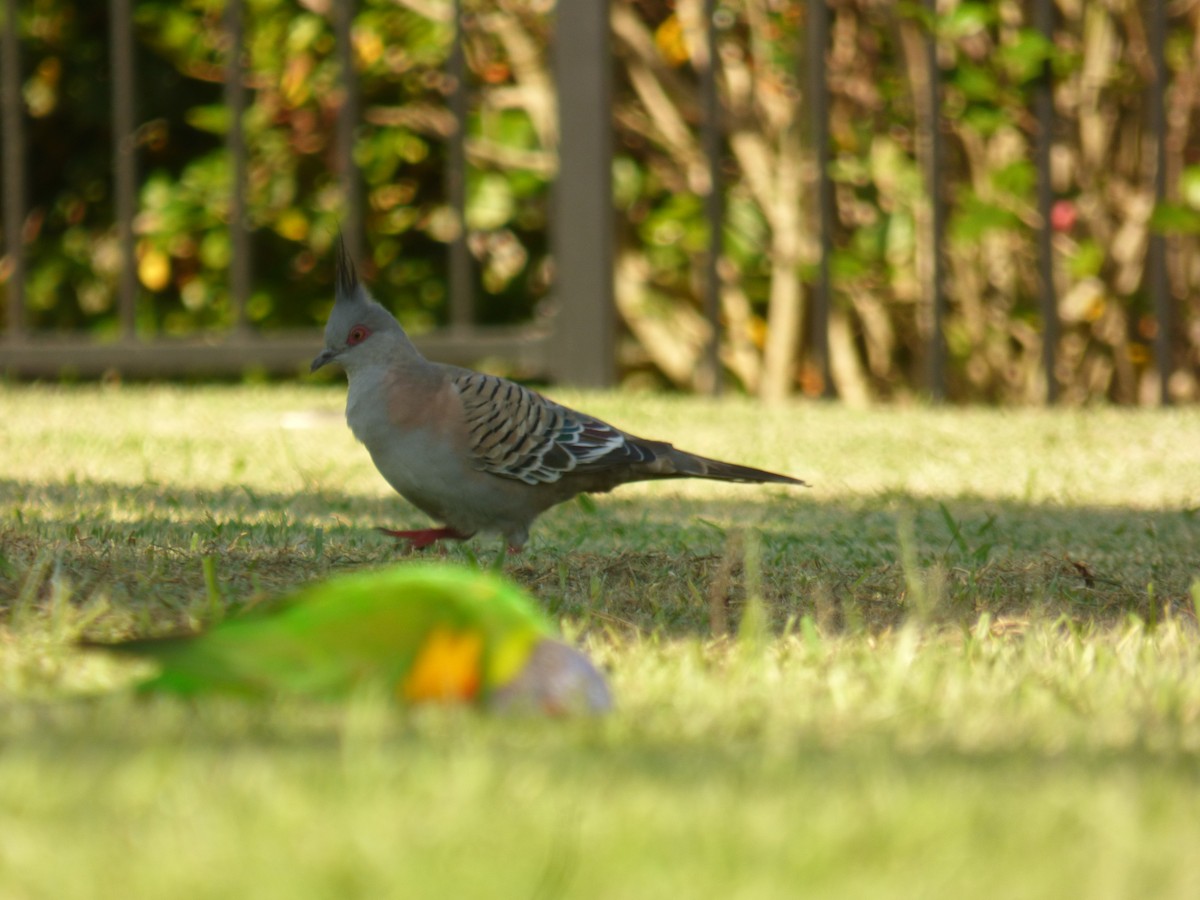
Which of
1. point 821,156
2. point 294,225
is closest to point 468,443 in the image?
point 821,156

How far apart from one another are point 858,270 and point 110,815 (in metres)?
5.69

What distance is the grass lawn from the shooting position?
1283 mm

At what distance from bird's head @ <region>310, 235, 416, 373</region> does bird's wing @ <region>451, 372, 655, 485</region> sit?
0.17m

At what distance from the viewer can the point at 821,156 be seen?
5.79 metres

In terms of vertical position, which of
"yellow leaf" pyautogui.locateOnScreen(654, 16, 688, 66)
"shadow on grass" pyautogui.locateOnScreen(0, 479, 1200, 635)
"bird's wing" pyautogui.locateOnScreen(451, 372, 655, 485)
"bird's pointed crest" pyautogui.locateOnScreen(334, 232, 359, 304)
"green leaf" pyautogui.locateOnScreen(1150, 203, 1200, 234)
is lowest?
"shadow on grass" pyautogui.locateOnScreen(0, 479, 1200, 635)

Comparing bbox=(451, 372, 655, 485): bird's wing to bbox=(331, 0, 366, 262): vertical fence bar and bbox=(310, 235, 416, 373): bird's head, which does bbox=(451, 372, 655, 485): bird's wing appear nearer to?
bbox=(310, 235, 416, 373): bird's head

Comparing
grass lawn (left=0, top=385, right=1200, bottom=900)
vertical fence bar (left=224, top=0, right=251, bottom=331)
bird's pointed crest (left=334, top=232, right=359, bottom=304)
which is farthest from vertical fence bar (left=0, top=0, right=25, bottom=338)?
bird's pointed crest (left=334, top=232, right=359, bottom=304)

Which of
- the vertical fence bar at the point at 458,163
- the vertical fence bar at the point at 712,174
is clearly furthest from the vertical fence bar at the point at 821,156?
the vertical fence bar at the point at 458,163

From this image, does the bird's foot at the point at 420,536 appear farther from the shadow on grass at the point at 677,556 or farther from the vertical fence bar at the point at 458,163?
the vertical fence bar at the point at 458,163

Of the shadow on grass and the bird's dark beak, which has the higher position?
the bird's dark beak

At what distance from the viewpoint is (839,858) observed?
4.30ft

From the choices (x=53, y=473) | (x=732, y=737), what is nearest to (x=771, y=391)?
(x=53, y=473)

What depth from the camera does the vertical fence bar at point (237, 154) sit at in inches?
230

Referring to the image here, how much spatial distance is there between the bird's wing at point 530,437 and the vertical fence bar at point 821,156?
248cm
